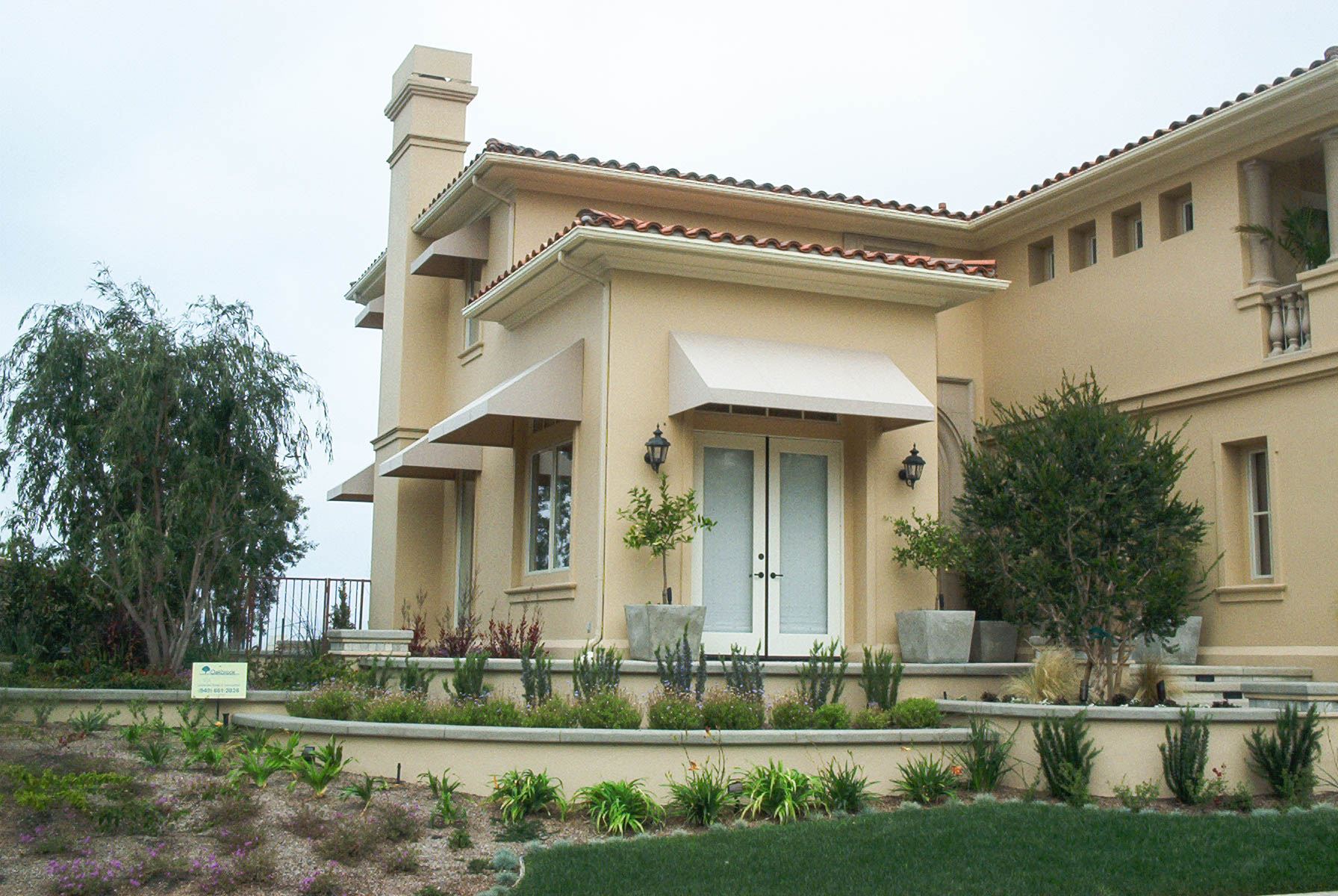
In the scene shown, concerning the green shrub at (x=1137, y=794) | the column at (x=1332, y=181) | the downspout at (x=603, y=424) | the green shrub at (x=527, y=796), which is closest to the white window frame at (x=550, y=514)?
the downspout at (x=603, y=424)

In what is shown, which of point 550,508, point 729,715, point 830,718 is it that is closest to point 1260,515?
point 830,718

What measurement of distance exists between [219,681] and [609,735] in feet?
13.7

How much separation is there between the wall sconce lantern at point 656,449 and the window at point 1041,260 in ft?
27.0

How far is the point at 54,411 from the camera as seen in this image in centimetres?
1566

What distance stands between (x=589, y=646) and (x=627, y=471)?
6.57 feet

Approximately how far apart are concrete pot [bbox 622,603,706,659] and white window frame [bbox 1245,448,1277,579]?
713 centimetres

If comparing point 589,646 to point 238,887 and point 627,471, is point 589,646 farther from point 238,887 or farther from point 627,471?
point 238,887

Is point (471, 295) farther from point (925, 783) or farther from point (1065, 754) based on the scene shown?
point (1065, 754)

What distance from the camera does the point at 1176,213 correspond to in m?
18.8

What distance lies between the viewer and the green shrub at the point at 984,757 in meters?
11.9

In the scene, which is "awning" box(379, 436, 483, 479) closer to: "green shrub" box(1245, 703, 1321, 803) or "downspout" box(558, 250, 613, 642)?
"downspout" box(558, 250, 613, 642)

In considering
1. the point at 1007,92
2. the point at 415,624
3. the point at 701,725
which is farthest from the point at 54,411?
the point at 1007,92

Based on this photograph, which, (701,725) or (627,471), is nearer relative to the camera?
(701,725)

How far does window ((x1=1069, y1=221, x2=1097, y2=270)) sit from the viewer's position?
2006 cm
